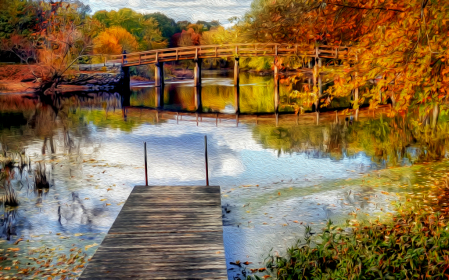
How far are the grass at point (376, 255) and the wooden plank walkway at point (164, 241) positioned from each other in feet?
3.06

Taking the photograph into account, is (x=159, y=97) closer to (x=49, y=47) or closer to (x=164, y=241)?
(x=49, y=47)

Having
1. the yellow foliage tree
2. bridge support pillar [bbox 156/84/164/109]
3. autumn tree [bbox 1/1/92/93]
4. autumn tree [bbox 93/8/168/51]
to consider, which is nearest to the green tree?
autumn tree [bbox 93/8/168/51]

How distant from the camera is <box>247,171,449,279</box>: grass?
20.9 feet

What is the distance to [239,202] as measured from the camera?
1058 cm

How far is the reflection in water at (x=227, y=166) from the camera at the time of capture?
9.30 meters

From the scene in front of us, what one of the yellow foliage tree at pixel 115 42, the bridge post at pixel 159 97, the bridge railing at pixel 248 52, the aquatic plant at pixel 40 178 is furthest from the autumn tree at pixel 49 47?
the aquatic plant at pixel 40 178

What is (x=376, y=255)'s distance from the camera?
22.0 ft

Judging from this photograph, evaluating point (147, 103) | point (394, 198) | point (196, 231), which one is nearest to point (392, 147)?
point (394, 198)

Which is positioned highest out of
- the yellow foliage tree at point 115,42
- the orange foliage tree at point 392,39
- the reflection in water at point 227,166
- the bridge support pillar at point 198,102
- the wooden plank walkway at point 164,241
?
the yellow foliage tree at point 115,42

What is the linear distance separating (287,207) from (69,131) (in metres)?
13.5

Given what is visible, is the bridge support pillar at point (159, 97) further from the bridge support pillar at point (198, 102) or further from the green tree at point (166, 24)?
the green tree at point (166, 24)

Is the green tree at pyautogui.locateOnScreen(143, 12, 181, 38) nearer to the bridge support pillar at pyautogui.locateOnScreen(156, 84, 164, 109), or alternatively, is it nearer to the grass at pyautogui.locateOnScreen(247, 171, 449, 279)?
the bridge support pillar at pyautogui.locateOnScreen(156, 84, 164, 109)

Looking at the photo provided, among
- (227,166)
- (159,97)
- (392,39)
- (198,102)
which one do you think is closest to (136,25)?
(159,97)

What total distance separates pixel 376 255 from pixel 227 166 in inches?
315
